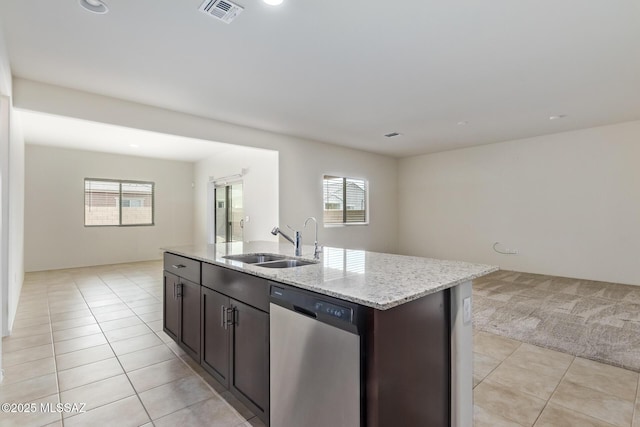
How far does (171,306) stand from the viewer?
9.19 ft

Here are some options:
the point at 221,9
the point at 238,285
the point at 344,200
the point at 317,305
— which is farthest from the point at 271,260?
the point at 344,200

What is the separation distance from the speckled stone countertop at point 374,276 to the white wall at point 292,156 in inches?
109

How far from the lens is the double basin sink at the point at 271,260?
2244 millimetres

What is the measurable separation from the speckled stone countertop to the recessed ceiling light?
1883 mm

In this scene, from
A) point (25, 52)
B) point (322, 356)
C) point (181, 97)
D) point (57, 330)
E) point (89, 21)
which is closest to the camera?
point (322, 356)

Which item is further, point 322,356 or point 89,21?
point 89,21

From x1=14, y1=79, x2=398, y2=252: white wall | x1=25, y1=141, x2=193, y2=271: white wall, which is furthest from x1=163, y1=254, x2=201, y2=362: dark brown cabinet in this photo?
x1=25, y1=141, x2=193, y2=271: white wall

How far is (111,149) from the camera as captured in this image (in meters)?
6.78

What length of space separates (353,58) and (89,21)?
6.98 ft

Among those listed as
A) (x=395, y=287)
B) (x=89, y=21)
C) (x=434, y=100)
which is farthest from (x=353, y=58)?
(x=395, y=287)

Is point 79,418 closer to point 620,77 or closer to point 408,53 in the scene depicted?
point 408,53

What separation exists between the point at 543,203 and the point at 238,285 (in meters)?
6.00

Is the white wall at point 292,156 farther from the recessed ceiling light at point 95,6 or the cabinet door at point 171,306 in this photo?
the cabinet door at point 171,306

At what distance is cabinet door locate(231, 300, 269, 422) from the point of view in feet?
5.49
